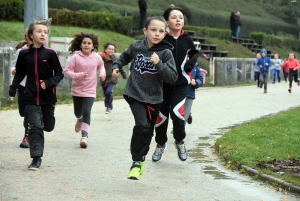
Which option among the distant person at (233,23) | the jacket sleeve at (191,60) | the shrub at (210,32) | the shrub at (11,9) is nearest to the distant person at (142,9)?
the shrub at (210,32)

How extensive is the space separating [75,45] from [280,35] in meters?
45.7

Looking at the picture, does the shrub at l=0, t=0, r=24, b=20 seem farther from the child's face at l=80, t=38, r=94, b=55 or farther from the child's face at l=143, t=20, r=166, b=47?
the child's face at l=143, t=20, r=166, b=47

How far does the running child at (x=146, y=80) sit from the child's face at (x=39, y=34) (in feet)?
3.64

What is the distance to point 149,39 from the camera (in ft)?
27.3

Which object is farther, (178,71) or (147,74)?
(178,71)

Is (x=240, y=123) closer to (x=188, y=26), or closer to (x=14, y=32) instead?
(x=14, y=32)

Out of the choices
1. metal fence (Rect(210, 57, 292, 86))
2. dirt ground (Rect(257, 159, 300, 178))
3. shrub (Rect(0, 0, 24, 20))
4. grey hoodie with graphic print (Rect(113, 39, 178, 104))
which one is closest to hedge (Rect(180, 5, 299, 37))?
metal fence (Rect(210, 57, 292, 86))

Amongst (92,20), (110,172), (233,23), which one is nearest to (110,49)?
(110,172)

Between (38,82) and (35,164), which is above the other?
(38,82)

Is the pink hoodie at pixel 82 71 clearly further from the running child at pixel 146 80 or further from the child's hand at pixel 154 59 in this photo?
the child's hand at pixel 154 59

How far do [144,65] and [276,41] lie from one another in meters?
44.4

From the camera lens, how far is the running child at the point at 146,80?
8172 millimetres

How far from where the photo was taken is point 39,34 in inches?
356

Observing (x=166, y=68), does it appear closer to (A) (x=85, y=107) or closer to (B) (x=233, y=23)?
(A) (x=85, y=107)
